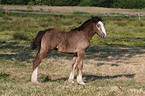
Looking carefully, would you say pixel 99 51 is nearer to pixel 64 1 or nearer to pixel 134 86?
pixel 134 86

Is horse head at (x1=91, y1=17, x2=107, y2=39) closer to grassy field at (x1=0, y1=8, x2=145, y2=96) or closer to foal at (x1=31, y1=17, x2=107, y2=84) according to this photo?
foal at (x1=31, y1=17, x2=107, y2=84)

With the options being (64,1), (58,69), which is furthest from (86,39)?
(64,1)

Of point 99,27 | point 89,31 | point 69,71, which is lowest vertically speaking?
point 69,71

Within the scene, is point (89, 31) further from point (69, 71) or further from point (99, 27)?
point (69, 71)

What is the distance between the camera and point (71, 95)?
21.5 ft

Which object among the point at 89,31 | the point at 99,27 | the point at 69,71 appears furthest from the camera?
the point at 69,71

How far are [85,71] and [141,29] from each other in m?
19.7

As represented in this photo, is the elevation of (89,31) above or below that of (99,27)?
below

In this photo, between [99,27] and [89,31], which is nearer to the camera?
[99,27]

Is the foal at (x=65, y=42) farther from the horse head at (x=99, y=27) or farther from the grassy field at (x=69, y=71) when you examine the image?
the grassy field at (x=69, y=71)

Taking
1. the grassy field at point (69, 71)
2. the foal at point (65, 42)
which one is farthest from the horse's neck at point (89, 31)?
the grassy field at point (69, 71)

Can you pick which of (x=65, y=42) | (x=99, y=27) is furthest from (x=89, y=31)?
(x=65, y=42)

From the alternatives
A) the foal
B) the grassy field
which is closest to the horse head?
the foal

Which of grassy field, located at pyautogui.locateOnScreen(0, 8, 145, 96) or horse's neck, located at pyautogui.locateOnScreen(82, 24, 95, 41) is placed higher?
horse's neck, located at pyautogui.locateOnScreen(82, 24, 95, 41)
